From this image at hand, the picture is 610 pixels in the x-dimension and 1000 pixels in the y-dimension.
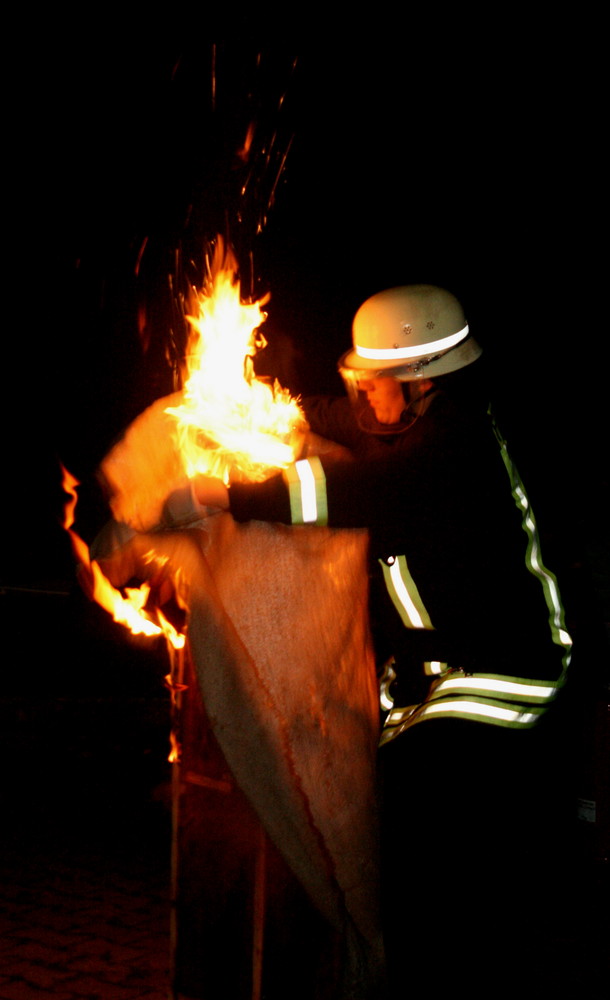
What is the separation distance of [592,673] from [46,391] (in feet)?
23.4

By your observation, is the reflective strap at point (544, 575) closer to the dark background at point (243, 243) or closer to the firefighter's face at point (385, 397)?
the firefighter's face at point (385, 397)

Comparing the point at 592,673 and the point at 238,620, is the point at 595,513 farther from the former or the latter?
the point at 238,620

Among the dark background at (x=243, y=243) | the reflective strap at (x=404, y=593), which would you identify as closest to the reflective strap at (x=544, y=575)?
the reflective strap at (x=404, y=593)

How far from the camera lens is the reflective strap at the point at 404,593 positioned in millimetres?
3008

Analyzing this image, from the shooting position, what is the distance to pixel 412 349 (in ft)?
10.7

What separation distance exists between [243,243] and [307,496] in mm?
5711

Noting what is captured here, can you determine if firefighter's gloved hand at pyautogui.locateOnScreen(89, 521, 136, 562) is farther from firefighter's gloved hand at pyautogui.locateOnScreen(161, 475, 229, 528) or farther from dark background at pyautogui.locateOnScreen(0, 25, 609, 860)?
dark background at pyautogui.locateOnScreen(0, 25, 609, 860)

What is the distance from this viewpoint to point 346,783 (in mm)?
3035

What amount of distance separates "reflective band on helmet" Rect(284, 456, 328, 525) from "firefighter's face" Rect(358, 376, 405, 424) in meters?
0.56

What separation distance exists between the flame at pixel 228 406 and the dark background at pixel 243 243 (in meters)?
3.39

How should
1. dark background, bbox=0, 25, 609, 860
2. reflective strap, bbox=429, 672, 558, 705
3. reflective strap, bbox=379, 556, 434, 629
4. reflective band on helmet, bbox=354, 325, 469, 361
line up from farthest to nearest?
dark background, bbox=0, 25, 609, 860 → reflective band on helmet, bbox=354, 325, 469, 361 → reflective strap, bbox=379, 556, 434, 629 → reflective strap, bbox=429, 672, 558, 705

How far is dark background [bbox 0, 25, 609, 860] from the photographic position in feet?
23.7

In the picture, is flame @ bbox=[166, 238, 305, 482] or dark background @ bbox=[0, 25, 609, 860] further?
dark background @ bbox=[0, 25, 609, 860]

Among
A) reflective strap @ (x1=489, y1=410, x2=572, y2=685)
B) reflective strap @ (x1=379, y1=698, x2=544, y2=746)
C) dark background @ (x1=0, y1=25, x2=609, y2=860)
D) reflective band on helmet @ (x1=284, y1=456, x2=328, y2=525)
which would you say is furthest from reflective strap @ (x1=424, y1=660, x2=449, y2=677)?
dark background @ (x1=0, y1=25, x2=609, y2=860)
